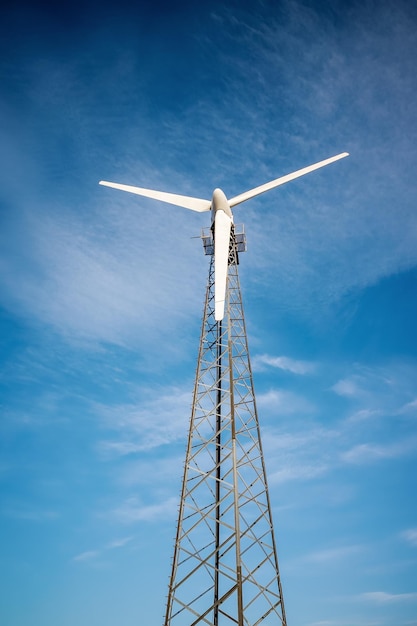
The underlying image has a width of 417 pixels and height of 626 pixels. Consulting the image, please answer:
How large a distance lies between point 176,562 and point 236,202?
2797cm

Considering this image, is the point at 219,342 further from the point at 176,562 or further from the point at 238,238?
the point at 176,562

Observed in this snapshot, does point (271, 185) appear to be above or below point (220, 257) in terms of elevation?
above

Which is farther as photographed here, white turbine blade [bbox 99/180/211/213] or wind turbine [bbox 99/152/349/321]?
white turbine blade [bbox 99/180/211/213]

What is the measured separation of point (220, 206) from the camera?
134 feet

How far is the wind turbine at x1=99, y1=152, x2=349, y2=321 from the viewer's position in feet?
116

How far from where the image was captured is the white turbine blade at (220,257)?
1332 inches

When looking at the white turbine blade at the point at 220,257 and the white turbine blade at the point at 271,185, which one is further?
the white turbine blade at the point at 271,185

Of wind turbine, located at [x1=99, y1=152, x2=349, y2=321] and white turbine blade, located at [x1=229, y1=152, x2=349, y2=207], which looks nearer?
wind turbine, located at [x1=99, y1=152, x2=349, y2=321]

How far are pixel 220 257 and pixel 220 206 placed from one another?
584 cm

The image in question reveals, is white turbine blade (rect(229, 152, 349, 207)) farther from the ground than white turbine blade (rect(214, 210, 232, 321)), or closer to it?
farther from the ground

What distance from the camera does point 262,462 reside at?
3266cm

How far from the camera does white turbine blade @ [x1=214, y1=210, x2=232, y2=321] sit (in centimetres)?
3383

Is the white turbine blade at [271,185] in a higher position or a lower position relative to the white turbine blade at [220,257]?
higher

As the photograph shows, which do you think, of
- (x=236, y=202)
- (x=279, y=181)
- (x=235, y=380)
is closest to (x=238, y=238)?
(x=236, y=202)
